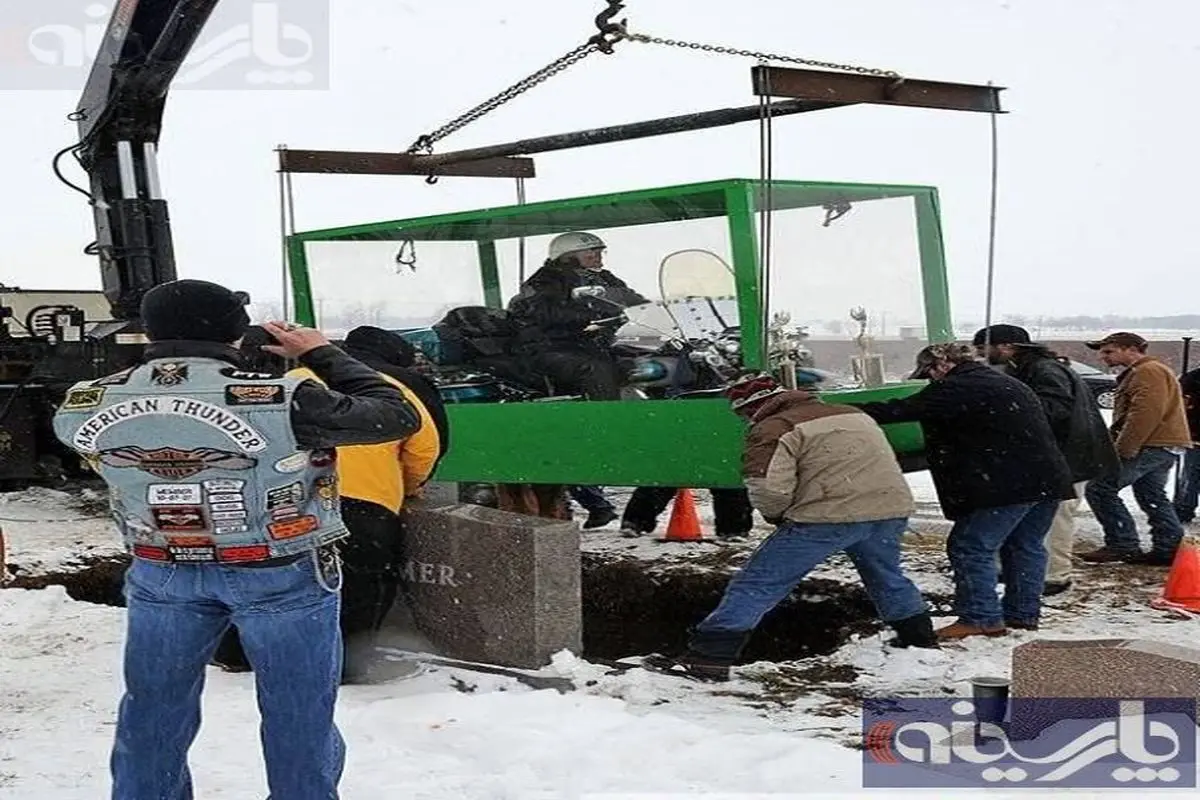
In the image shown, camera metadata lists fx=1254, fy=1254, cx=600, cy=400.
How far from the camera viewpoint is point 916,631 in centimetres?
595

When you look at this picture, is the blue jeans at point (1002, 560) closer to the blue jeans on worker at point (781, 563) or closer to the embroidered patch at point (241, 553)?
the blue jeans on worker at point (781, 563)

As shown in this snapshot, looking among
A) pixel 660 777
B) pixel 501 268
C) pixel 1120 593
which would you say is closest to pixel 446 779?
pixel 660 777

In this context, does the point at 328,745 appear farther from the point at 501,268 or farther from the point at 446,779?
the point at 501,268

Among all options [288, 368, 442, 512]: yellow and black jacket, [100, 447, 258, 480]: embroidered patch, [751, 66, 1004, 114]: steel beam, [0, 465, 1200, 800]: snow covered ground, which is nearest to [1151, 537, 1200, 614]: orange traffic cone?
[0, 465, 1200, 800]: snow covered ground

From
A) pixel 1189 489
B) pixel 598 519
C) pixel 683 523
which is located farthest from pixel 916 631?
pixel 1189 489

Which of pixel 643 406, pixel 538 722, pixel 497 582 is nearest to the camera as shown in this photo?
pixel 538 722

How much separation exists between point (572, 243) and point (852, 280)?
5.22ft

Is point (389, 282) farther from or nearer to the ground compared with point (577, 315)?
farther from the ground

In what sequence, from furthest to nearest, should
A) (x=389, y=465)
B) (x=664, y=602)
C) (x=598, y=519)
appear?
(x=598, y=519) → (x=664, y=602) → (x=389, y=465)

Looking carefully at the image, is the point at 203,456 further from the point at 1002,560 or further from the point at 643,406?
the point at 1002,560

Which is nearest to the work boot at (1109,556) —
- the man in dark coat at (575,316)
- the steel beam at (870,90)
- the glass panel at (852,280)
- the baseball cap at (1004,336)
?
the baseball cap at (1004,336)

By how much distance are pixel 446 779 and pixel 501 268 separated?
4.24 m

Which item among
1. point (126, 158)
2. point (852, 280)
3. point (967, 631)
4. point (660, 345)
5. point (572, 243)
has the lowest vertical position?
point (967, 631)

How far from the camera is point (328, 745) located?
3357mm
